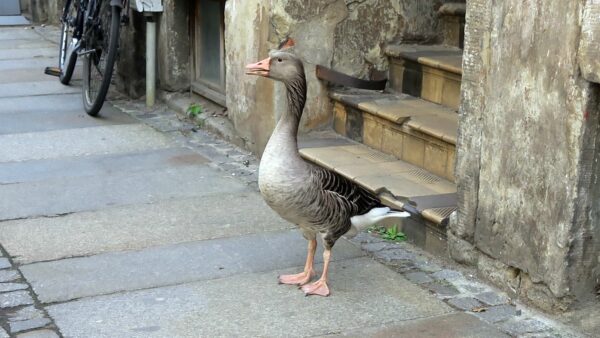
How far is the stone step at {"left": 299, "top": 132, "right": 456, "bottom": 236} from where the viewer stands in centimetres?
508

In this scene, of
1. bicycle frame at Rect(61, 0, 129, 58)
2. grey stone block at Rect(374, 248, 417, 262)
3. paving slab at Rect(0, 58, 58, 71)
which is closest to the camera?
grey stone block at Rect(374, 248, 417, 262)

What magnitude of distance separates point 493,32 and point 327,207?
3.98ft

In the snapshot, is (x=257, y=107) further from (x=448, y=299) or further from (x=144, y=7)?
(x=448, y=299)

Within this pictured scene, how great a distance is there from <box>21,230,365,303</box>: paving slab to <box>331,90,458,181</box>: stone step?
87 centimetres

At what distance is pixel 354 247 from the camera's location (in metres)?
5.25

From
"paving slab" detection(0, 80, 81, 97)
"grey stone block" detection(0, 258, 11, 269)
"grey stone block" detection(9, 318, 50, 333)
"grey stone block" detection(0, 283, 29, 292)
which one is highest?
"paving slab" detection(0, 80, 81, 97)

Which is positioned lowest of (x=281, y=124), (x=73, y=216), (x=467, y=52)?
(x=73, y=216)

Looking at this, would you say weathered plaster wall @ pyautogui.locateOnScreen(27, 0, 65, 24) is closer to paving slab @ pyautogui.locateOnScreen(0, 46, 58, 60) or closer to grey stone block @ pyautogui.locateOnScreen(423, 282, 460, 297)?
paving slab @ pyautogui.locateOnScreen(0, 46, 58, 60)

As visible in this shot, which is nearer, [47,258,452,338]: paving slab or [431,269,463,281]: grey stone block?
[47,258,452,338]: paving slab

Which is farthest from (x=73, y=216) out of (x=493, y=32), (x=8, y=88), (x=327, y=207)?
(x=8, y=88)

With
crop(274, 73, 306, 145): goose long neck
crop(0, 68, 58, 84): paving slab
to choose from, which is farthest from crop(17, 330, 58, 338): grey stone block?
crop(0, 68, 58, 84): paving slab

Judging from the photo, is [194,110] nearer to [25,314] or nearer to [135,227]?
[135,227]

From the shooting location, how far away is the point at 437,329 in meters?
4.17

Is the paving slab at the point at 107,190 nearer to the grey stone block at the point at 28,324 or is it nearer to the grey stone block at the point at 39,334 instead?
the grey stone block at the point at 28,324
